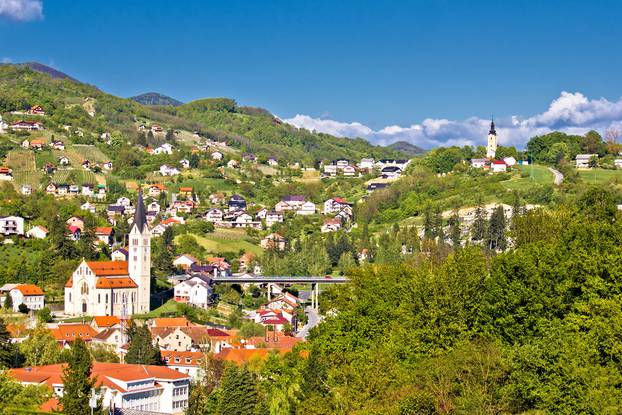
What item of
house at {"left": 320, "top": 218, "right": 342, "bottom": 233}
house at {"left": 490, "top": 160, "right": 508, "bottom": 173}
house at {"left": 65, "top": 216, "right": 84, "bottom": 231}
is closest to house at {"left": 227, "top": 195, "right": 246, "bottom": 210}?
house at {"left": 320, "top": 218, "right": 342, "bottom": 233}

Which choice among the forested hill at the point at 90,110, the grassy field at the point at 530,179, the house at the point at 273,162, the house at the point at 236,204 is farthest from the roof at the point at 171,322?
the house at the point at 273,162

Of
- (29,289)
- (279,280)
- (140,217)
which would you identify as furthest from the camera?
(279,280)

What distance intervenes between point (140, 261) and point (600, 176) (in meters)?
56.7

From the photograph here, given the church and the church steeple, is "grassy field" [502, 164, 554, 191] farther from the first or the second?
the church

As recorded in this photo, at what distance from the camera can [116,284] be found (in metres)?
71.2

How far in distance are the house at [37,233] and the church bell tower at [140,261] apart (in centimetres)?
1323

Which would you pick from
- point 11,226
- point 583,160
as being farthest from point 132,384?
point 583,160

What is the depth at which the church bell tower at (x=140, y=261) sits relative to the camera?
2860 inches

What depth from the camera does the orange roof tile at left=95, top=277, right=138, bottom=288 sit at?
70.2 meters

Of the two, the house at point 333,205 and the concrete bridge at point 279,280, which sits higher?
the house at point 333,205

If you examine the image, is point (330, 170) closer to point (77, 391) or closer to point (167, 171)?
point (167, 171)

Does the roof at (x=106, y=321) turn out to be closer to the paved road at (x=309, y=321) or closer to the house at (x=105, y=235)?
the paved road at (x=309, y=321)

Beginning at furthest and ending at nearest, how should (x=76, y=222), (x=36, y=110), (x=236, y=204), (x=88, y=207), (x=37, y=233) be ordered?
(x=36, y=110)
(x=236, y=204)
(x=88, y=207)
(x=76, y=222)
(x=37, y=233)

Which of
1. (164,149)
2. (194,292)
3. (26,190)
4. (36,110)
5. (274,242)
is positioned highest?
(36,110)
